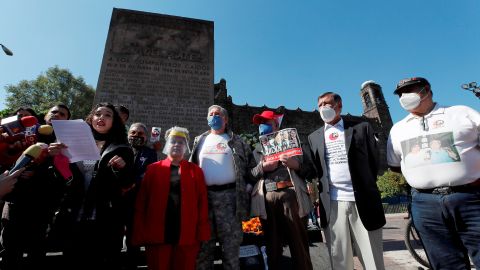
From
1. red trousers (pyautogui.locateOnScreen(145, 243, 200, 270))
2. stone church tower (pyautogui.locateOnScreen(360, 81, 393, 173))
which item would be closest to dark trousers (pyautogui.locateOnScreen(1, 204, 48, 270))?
red trousers (pyautogui.locateOnScreen(145, 243, 200, 270))

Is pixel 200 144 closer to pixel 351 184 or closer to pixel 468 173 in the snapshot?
pixel 351 184

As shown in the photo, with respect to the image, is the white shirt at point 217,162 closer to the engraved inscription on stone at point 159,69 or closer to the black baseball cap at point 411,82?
the black baseball cap at point 411,82

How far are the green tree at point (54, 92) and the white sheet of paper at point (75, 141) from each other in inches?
1209

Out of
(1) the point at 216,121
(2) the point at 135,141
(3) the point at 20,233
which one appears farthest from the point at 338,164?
(3) the point at 20,233

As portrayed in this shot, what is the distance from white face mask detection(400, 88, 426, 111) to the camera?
7.70 feet

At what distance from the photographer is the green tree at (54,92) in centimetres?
2912

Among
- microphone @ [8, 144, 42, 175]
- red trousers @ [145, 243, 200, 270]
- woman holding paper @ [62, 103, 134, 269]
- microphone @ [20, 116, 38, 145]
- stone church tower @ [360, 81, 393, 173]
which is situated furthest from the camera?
stone church tower @ [360, 81, 393, 173]

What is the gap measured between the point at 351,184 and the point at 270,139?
0.93 metres

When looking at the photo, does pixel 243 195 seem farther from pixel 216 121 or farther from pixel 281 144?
pixel 216 121

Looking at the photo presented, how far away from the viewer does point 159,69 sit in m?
6.65

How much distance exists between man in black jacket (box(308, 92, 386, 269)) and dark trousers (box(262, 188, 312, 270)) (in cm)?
27

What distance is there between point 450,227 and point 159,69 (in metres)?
6.44

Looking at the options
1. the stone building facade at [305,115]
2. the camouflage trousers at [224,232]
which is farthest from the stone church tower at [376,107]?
the camouflage trousers at [224,232]

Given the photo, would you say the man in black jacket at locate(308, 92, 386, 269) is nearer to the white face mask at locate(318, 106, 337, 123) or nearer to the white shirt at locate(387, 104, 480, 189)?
the white face mask at locate(318, 106, 337, 123)
